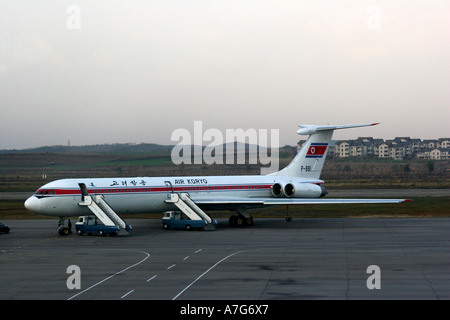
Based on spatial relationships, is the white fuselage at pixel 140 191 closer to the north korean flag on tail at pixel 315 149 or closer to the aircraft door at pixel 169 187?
the aircraft door at pixel 169 187

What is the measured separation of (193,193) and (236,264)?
1848 cm

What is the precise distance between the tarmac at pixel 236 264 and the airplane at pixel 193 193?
192cm

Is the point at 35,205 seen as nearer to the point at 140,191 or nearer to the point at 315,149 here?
the point at 140,191

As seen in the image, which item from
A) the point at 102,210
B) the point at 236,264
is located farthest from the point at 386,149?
the point at 236,264

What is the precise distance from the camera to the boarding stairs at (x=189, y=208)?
44031mm

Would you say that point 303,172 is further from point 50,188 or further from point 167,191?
point 50,188

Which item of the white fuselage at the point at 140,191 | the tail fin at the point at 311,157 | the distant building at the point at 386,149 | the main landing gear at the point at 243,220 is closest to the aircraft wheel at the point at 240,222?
the main landing gear at the point at 243,220

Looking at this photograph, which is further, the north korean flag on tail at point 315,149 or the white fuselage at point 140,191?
the north korean flag on tail at point 315,149

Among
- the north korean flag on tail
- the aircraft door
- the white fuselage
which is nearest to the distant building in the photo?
the north korean flag on tail
